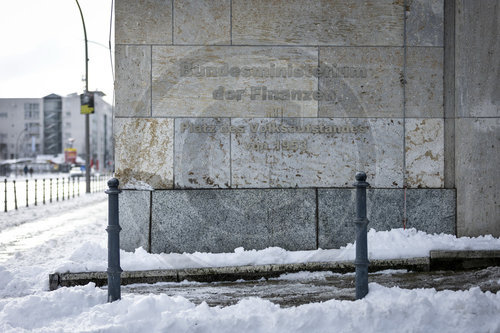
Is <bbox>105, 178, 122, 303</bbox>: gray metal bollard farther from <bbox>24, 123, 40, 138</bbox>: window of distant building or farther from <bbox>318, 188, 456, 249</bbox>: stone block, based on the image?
<bbox>24, 123, 40, 138</bbox>: window of distant building

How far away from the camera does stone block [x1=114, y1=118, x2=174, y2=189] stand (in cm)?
726

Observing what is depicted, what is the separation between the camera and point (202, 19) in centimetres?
728

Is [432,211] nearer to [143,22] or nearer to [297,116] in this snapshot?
[297,116]

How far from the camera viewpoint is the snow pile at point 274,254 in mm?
6395

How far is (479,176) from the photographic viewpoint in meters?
7.29

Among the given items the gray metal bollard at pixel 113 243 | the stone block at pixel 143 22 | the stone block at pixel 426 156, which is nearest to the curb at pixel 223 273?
the gray metal bollard at pixel 113 243

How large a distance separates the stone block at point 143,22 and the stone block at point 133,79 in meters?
0.14

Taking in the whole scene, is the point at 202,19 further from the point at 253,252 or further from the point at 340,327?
the point at 340,327

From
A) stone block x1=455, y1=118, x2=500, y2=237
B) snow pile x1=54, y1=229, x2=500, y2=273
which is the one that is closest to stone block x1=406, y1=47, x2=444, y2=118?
stone block x1=455, y1=118, x2=500, y2=237

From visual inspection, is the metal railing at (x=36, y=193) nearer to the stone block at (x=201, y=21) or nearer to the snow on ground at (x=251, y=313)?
the stone block at (x=201, y=21)

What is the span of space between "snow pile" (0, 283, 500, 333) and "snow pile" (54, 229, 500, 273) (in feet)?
6.02

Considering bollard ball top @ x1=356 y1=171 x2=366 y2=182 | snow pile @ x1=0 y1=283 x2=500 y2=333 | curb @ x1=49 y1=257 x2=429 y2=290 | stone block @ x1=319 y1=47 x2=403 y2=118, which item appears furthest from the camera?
stone block @ x1=319 y1=47 x2=403 y2=118

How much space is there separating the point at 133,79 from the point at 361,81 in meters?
3.35

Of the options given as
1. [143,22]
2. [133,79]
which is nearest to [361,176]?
[133,79]
